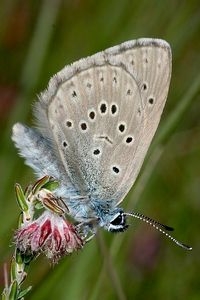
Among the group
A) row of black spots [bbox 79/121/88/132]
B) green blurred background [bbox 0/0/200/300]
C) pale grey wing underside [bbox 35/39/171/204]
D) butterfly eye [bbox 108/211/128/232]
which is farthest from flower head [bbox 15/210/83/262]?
row of black spots [bbox 79/121/88/132]

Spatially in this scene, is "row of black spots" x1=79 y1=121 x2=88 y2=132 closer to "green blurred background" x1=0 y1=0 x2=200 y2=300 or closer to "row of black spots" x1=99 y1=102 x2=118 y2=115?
"row of black spots" x1=99 y1=102 x2=118 y2=115

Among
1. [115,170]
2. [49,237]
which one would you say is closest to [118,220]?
[115,170]

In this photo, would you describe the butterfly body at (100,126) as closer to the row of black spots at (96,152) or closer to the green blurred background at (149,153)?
the row of black spots at (96,152)

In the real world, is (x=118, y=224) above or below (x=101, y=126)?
below

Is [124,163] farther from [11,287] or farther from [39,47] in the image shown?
[39,47]

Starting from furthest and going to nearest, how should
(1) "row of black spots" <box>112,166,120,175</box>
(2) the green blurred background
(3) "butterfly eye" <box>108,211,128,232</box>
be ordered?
(2) the green blurred background → (1) "row of black spots" <box>112,166,120,175</box> → (3) "butterfly eye" <box>108,211,128,232</box>

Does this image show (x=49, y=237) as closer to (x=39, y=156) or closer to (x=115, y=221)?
(x=115, y=221)

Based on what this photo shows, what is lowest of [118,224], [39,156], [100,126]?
[118,224]
